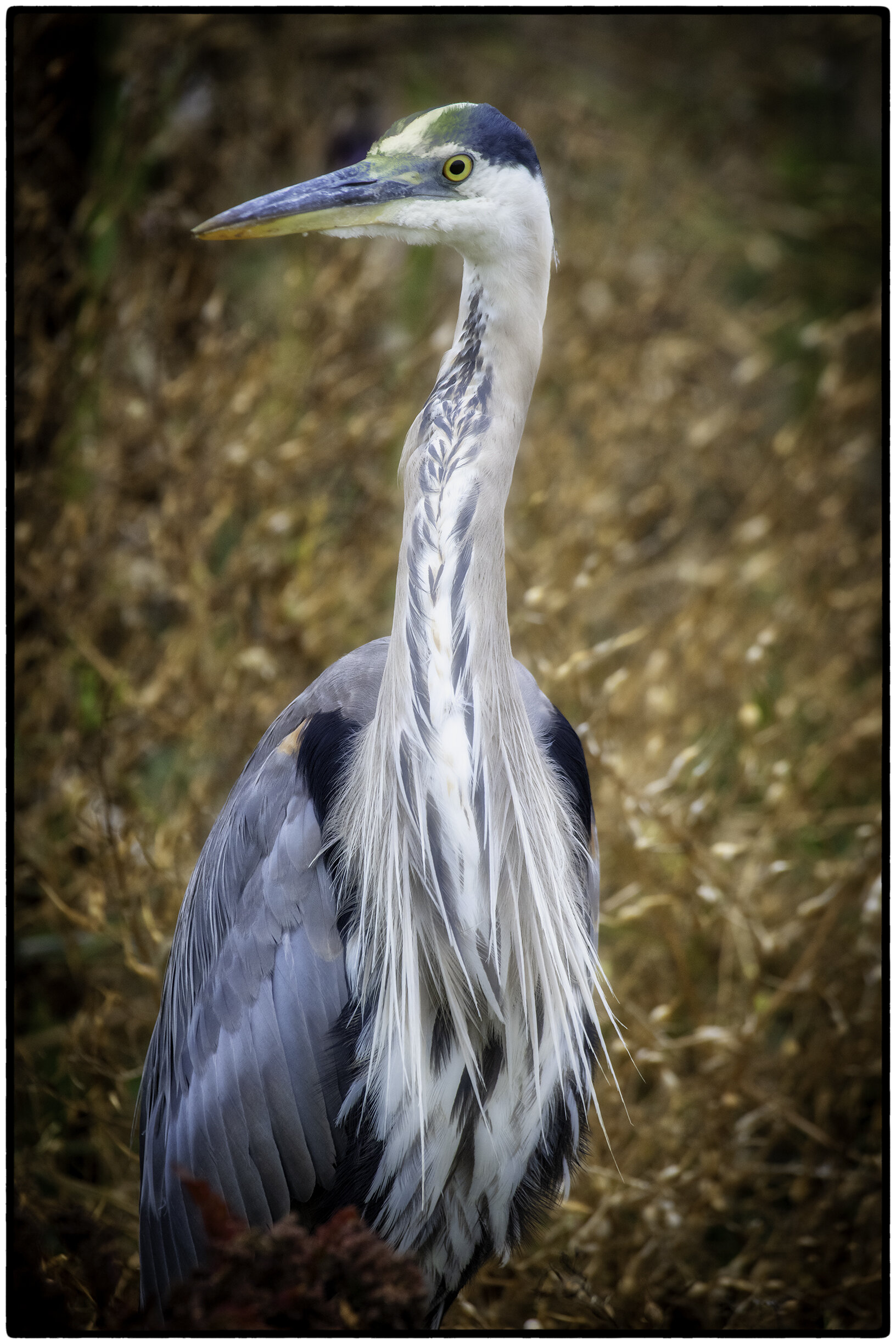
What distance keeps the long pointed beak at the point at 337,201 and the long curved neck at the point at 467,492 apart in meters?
0.14

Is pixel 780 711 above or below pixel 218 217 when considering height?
below

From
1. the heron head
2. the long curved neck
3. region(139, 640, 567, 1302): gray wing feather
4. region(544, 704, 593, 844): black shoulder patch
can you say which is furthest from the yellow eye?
region(544, 704, 593, 844): black shoulder patch

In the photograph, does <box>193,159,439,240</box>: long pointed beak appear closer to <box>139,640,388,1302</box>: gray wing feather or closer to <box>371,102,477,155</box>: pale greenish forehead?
<box>371,102,477,155</box>: pale greenish forehead

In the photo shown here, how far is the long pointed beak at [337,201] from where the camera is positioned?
1415 millimetres

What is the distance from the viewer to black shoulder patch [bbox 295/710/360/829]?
1.59 metres

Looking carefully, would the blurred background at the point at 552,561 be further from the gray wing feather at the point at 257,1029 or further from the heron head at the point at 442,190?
the heron head at the point at 442,190

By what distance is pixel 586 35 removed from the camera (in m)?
4.20

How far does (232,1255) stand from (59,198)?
293cm

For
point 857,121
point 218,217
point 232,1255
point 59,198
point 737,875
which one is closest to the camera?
point 232,1255

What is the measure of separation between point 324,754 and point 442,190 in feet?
2.81

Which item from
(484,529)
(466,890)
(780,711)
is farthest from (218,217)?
(780,711)

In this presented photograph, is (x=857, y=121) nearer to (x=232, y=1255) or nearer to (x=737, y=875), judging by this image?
(x=737, y=875)

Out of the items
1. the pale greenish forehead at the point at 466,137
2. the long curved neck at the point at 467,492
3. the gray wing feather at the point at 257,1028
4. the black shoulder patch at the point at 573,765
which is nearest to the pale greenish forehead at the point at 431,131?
the pale greenish forehead at the point at 466,137

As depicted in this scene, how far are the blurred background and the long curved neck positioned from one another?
0.78m
